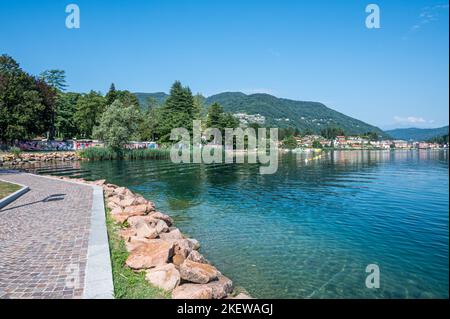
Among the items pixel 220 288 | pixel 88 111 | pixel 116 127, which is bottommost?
pixel 220 288

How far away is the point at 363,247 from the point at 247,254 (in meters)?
4.05

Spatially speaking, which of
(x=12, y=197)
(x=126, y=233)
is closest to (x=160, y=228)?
(x=126, y=233)

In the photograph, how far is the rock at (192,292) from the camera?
6004mm

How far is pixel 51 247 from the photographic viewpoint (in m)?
8.48

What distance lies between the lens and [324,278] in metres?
8.43

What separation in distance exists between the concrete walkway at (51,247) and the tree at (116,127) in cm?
4325

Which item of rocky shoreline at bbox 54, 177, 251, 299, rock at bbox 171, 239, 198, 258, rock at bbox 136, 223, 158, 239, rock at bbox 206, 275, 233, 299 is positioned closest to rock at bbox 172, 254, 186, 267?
rocky shoreline at bbox 54, 177, 251, 299

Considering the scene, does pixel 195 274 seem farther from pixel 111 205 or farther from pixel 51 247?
pixel 111 205

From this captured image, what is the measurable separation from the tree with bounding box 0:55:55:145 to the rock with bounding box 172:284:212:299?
188 ft

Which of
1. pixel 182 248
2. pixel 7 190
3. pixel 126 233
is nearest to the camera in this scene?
pixel 182 248

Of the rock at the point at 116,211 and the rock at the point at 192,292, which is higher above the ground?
the rock at the point at 116,211

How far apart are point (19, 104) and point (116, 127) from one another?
16.6 meters

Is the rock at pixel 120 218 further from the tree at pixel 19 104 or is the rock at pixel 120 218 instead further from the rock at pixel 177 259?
the tree at pixel 19 104

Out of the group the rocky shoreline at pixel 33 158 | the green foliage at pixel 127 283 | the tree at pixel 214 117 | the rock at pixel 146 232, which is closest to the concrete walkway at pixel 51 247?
the green foliage at pixel 127 283
